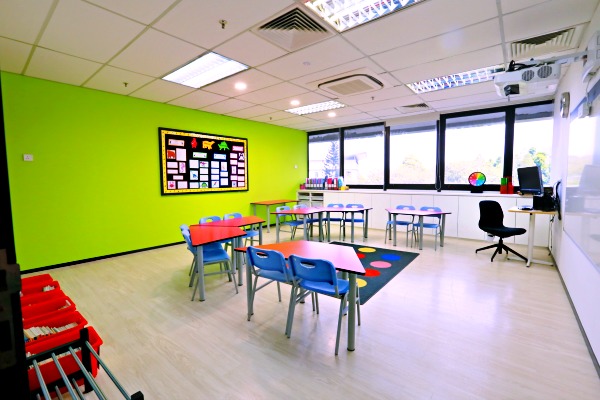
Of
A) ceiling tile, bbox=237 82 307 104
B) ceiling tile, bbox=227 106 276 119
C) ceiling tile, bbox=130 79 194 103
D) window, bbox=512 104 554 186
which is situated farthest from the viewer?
ceiling tile, bbox=227 106 276 119

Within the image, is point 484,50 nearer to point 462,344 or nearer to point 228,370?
point 462,344

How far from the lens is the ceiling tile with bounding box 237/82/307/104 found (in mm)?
4680

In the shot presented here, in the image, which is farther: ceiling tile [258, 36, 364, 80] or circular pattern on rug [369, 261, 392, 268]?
circular pattern on rug [369, 261, 392, 268]

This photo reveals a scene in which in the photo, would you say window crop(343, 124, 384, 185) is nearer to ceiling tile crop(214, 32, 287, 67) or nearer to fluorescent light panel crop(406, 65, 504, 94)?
fluorescent light panel crop(406, 65, 504, 94)

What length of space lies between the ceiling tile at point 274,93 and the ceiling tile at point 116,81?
→ 162cm

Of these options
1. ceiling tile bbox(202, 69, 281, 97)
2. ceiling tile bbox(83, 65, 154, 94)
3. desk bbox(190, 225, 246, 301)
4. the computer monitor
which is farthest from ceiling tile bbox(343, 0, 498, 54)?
the computer monitor

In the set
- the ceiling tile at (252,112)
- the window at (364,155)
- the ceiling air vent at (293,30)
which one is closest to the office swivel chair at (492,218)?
the window at (364,155)

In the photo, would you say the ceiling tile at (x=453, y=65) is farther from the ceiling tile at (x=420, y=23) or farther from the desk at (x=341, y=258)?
the desk at (x=341, y=258)

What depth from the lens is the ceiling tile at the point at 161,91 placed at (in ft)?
14.8

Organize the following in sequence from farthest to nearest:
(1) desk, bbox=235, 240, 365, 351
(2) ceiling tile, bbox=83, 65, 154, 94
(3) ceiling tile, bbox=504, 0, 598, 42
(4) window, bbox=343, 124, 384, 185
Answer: (4) window, bbox=343, 124, 384, 185
(2) ceiling tile, bbox=83, 65, 154, 94
(3) ceiling tile, bbox=504, 0, 598, 42
(1) desk, bbox=235, 240, 365, 351

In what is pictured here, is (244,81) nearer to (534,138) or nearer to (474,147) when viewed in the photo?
(474,147)

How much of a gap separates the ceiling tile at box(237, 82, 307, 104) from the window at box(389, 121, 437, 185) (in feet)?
12.1

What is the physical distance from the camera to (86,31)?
291cm

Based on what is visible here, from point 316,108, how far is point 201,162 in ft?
9.22
